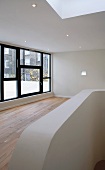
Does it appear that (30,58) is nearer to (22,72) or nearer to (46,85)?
(22,72)

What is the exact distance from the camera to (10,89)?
5891 mm

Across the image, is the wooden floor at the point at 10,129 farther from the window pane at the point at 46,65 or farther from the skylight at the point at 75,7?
the window pane at the point at 46,65

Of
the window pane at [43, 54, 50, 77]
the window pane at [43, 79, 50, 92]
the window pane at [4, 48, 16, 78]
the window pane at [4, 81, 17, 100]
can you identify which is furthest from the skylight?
the window pane at [43, 79, 50, 92]

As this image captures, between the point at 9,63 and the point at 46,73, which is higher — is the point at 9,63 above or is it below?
above

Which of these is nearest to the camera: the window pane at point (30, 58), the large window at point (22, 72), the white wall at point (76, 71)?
the large window at point (22, 72)

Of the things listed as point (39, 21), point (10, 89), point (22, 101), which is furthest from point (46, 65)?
point (39, 21)

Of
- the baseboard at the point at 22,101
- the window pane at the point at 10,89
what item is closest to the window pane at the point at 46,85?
the baseboard at the point at 22,101

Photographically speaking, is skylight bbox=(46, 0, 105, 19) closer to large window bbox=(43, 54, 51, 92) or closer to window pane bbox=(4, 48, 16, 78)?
window pane bbox=(4, 48, 16, 78)

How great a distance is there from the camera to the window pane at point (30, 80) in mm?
6569

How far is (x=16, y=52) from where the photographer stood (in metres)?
6.06

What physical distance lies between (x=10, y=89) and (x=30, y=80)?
139cm

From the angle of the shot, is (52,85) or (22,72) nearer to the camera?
(22,72)

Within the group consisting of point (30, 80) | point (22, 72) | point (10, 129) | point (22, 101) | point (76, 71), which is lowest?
point (10, 129)

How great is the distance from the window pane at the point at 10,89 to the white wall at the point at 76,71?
2.91 m
